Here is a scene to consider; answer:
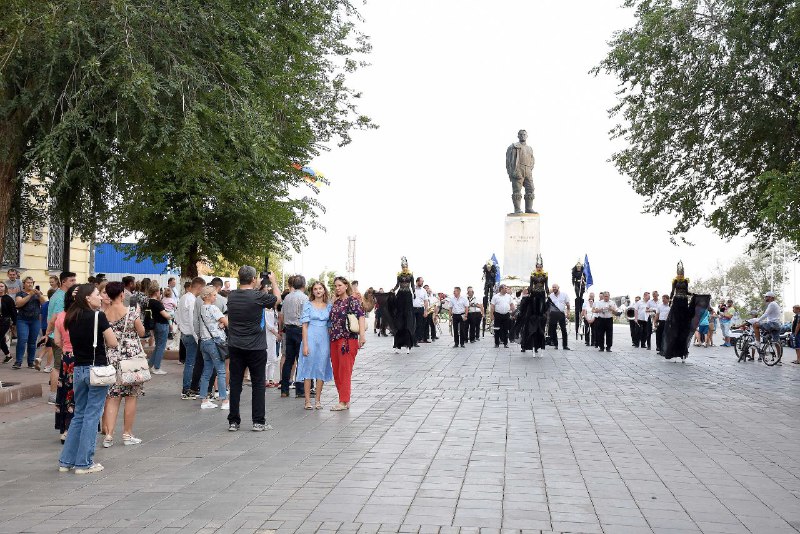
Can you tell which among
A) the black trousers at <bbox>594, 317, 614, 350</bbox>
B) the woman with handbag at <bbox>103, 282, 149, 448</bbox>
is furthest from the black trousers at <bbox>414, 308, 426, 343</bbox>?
the woman with handbag at <bbox>103, 282, 149, 448</bbox>

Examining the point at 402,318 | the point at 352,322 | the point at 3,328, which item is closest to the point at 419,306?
the point at 402,318

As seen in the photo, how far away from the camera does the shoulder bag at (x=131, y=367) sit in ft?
32.2

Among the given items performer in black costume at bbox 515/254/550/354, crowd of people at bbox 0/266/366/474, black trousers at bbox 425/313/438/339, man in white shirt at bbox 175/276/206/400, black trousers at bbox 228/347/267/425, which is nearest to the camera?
crowd of people at bbox 0/266/366/474

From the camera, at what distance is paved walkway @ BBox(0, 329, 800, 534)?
6945 millimetres

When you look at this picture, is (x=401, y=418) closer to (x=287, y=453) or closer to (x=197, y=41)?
(x=287, y=453)

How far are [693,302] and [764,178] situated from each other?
3832mm

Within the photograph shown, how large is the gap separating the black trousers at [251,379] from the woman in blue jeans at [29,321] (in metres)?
9.10

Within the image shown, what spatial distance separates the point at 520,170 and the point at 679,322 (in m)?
20.1

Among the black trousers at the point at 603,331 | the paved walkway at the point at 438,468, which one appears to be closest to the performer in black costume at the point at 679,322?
the black trousers at the point at 603,331

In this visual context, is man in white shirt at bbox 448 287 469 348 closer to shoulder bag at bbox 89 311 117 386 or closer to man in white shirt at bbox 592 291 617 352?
man in white shirt at bbox 592 291 617 352

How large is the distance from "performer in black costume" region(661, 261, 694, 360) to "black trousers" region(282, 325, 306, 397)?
39.4 feet

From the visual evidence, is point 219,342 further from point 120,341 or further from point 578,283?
point 578,283

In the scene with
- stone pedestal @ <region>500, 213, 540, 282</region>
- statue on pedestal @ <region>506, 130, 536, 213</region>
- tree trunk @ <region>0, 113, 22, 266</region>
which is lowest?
tree trunk @ <region>0, 113, 22, 266</region>

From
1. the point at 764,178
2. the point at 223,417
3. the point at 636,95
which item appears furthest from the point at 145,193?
the point at 636,95
